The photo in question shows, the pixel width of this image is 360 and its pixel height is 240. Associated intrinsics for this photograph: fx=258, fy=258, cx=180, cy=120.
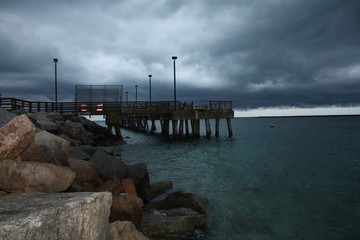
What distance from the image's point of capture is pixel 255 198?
10773mm

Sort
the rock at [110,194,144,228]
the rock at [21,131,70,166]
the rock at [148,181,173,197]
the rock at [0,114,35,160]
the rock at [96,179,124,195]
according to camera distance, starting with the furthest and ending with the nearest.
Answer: the rock at [148,181,173,197], the rock at [96,179,124,195], the rock at [110,194,144,228], the rock at [21,131,70,166], the rock at [0,114,35,160]

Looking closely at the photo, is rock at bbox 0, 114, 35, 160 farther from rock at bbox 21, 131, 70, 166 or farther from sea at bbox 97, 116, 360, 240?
sea at bbox 97, 116, 360, 240

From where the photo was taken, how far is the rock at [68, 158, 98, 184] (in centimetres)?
763

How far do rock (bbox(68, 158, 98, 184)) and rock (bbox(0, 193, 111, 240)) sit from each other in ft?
13.9

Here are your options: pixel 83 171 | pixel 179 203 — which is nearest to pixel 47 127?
pixel 83 171

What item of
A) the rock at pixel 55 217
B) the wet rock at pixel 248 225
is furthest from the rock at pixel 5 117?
the wet rock at pixel 248 225

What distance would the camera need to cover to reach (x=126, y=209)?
6.15 metres

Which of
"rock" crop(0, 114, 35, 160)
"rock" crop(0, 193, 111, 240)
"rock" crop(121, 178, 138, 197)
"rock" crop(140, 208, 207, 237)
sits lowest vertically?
"rock" crop(140, 208, 207, 237)

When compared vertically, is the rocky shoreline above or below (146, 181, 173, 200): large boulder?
above

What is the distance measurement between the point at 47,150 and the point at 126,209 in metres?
2.25

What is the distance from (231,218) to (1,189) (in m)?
6.63

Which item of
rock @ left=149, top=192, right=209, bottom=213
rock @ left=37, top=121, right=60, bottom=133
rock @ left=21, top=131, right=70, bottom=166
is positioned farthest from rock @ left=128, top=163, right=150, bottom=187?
rock @ left=37, top=121, right=60, bottom=133

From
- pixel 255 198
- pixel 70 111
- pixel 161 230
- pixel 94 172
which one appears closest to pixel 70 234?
pixel 161 230

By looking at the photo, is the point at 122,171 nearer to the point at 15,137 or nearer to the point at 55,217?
the point at 15,137
